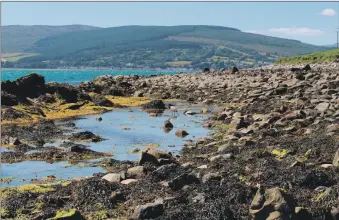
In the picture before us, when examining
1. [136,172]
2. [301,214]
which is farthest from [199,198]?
[136,172]

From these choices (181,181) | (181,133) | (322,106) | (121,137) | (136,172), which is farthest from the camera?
(322,106)

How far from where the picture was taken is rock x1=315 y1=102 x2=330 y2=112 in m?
22.7

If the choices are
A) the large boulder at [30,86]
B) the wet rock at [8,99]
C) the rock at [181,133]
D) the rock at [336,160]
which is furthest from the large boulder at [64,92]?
the rock at [336,160]

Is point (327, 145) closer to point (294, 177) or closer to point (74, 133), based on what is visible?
point (294, 177)

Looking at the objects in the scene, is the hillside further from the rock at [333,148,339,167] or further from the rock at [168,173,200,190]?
the rock at [168,173,200,190]

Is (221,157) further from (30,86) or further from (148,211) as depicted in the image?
(30,86)

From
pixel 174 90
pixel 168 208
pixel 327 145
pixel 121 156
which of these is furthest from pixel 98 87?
pixel 168 208

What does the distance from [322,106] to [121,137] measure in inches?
385

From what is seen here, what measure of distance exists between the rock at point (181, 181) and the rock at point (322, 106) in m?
12.2

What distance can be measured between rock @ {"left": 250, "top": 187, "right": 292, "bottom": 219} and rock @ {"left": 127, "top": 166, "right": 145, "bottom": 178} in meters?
4.46

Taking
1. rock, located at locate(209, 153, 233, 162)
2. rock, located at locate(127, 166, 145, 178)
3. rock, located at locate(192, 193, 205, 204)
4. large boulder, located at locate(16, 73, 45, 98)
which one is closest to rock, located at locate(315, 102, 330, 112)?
rock, located at locate(209, 153, 233, 162)

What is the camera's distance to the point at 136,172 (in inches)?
542

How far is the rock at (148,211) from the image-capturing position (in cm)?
1011

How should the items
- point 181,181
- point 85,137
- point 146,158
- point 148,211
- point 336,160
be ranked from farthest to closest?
1. point 85,137
2. point 146,158
3. point 336,160
4. point 181,181
5. point 148,211
